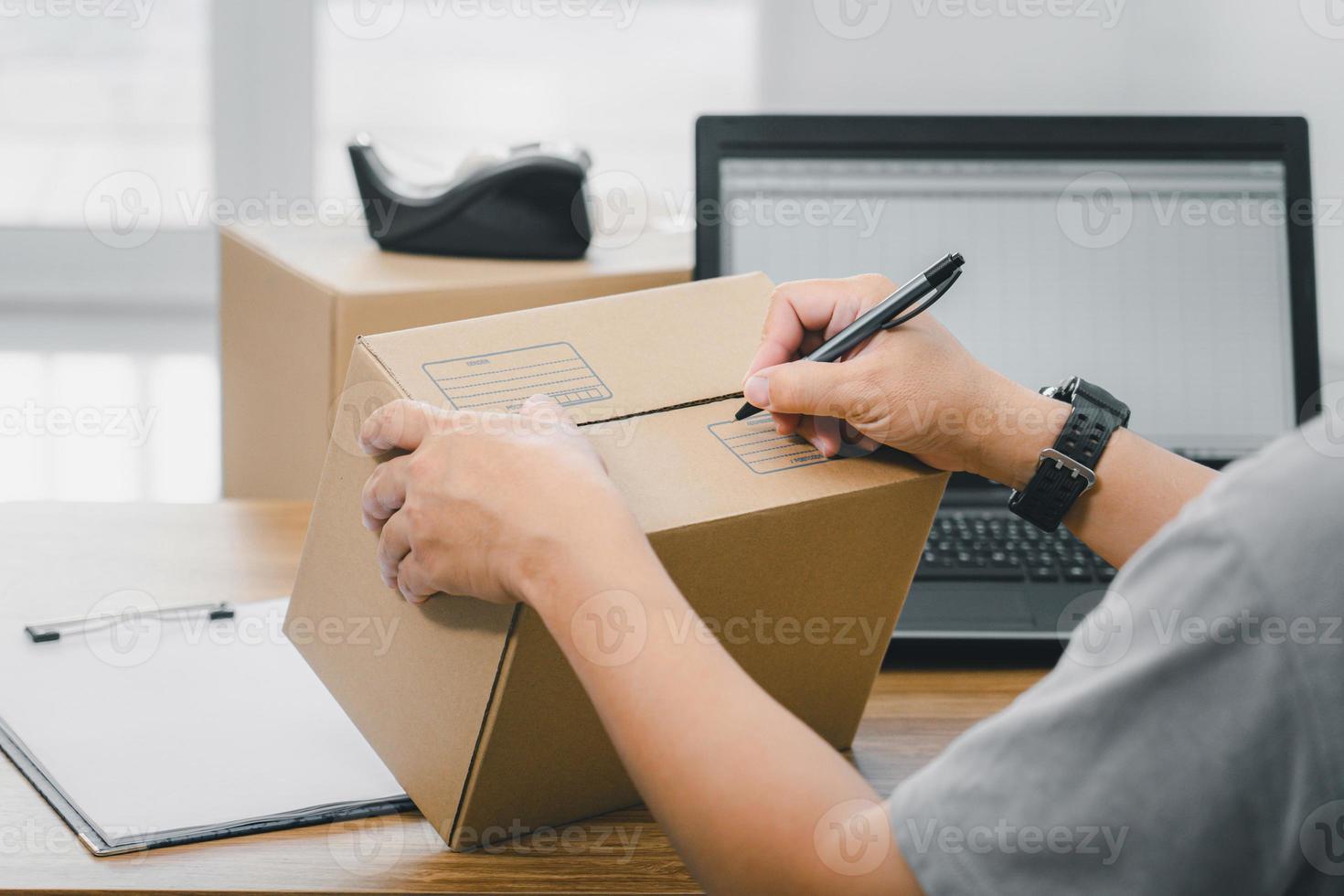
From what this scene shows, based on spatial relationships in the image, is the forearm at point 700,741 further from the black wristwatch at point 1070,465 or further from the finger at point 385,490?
the black wristwatch at point 1070,465

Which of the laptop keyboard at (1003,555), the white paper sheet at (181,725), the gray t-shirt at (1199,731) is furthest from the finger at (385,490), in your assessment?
the laptop keyboard at (1003,555)

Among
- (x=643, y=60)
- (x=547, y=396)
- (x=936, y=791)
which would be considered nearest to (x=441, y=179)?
(x=547, y=396)

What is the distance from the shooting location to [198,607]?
0.87 m

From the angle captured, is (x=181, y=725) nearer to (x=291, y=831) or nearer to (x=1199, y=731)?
(x=291, y=831)

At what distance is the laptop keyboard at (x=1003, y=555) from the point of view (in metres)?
0.90

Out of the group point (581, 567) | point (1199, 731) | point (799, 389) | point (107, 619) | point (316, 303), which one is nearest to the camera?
point (1199, 731)

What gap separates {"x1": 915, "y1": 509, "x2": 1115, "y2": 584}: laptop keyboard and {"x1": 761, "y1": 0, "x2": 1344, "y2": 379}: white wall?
909mm

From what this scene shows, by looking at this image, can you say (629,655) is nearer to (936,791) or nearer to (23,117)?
(936,791)

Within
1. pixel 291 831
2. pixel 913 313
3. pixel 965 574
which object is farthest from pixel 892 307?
pixel 291 831

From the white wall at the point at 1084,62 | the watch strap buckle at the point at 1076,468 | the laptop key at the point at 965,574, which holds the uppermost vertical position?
the white wall at the point at 1084,62

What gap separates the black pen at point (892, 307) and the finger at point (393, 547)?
245 mm

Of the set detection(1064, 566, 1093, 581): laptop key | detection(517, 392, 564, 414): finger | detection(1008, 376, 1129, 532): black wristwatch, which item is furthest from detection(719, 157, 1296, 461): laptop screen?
detection(517, 392, 564, 414): finger

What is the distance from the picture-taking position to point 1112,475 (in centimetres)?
73

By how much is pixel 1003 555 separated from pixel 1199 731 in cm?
51
